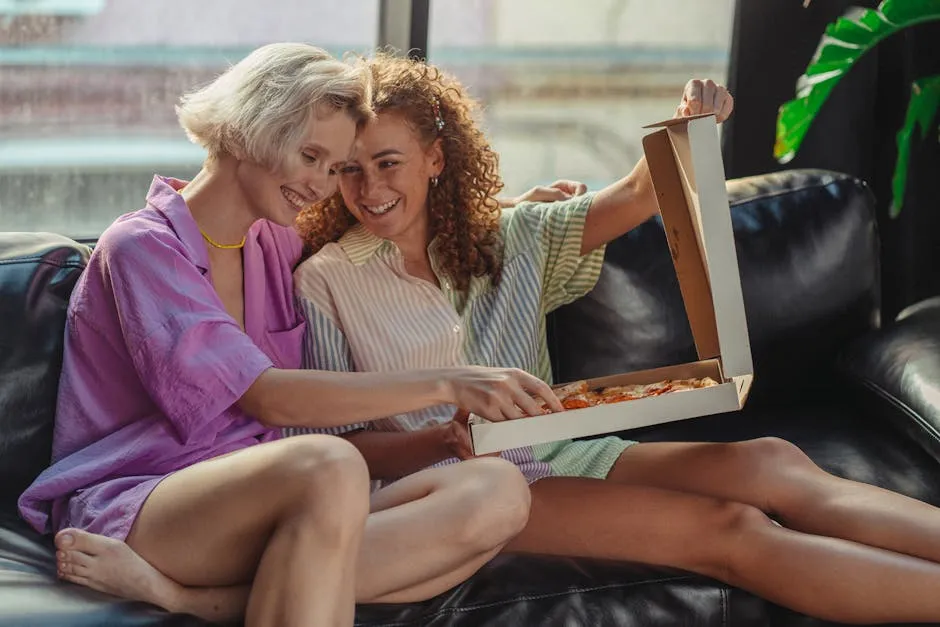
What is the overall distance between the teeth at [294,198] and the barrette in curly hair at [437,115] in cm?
33

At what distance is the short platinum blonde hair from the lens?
1964 millimetres

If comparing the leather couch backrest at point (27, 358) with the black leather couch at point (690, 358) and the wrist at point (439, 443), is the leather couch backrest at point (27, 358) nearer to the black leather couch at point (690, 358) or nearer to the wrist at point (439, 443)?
the black leather couch at point (690, 358)

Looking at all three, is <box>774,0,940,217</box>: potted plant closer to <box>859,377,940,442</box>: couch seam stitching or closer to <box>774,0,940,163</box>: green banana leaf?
<box>774,0,940,163</box>: green banana leaf

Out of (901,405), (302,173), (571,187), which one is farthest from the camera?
(571,187)

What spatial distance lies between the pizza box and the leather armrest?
21.0 inches

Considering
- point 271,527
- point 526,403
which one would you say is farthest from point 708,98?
point 271,527

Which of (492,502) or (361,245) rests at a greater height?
(361,245)

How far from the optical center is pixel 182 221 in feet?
6.59

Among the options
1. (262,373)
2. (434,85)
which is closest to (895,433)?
(434,85)

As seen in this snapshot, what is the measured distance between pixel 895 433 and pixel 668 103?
1.54m

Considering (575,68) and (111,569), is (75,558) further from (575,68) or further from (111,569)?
(575,68)

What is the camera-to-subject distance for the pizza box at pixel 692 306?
6.06 feet

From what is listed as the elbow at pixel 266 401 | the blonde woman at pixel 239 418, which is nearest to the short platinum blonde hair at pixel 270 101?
the blonde woman at pixel 239 418

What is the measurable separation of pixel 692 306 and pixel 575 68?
1.69 m
